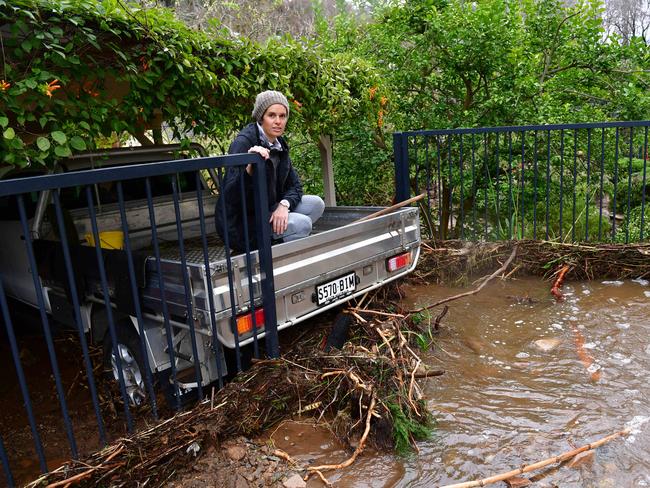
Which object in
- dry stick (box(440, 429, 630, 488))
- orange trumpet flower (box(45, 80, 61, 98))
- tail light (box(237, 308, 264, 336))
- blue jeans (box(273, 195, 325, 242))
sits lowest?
dry stick (box(440, 429, 630, 488))

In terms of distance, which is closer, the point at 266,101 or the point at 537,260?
the point at 266,101

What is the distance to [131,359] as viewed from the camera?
3.56 meters

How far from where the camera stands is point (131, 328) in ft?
11.3

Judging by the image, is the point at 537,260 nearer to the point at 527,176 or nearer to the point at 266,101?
the point at 527,176

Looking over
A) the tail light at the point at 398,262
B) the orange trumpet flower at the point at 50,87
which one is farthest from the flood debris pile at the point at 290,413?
the orange trumpet flower at the point at 50,87

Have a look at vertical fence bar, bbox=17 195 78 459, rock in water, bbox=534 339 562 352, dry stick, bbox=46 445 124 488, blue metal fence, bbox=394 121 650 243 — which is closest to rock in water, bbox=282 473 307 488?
dry stick, bbox=46 445 124 488

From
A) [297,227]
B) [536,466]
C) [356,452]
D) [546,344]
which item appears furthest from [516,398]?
[297,227]

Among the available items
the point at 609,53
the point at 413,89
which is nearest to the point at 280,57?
the point at 413,89

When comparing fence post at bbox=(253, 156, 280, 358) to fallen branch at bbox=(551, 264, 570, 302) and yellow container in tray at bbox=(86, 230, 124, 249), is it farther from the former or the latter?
fallen branch at bbox=(551, 264, 570, 302)

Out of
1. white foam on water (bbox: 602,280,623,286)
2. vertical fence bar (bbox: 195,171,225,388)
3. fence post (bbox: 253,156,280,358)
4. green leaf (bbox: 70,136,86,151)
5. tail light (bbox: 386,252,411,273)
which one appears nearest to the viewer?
vertical fence bar (bbox: 195,171,225,388)

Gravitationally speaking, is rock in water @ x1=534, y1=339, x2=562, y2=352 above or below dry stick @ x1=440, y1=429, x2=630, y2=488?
below

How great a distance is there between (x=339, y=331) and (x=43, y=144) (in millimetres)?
2415

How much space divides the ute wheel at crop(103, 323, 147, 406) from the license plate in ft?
4.13

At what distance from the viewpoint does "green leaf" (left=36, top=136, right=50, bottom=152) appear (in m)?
3.32
